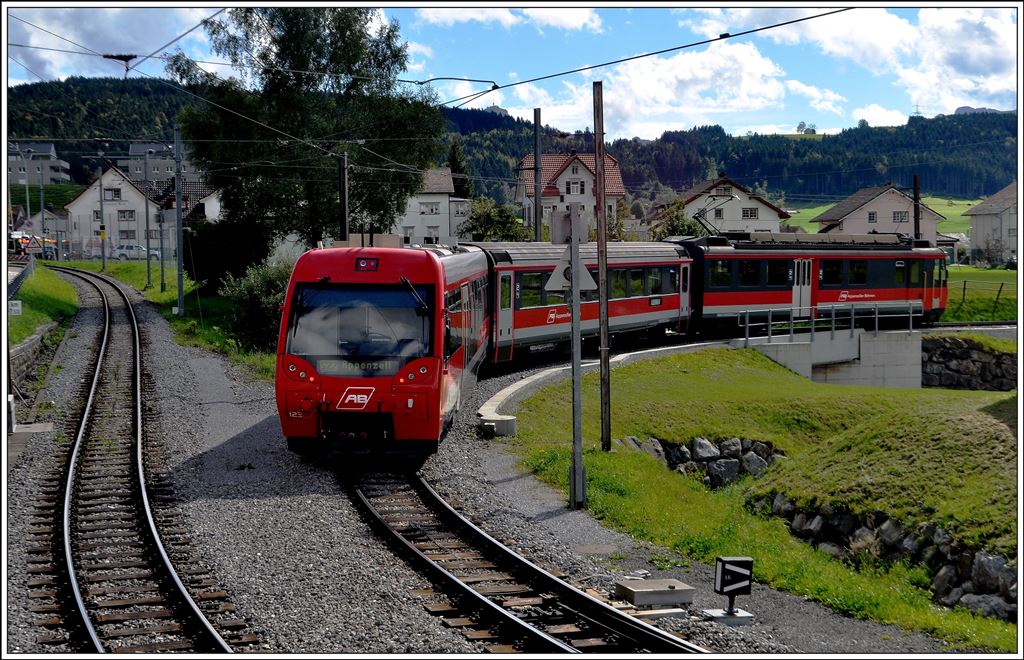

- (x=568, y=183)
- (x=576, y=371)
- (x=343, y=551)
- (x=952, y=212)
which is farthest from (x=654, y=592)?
(x=952, y=212)

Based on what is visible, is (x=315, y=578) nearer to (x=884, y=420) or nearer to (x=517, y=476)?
(x=517, y=476)

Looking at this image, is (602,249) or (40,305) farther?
(40,305)

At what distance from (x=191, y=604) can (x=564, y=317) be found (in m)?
19.9

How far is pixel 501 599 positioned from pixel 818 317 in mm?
28934

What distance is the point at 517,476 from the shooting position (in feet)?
52.6

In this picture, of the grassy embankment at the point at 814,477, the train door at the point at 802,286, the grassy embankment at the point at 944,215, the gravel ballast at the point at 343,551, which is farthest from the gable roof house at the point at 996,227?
the gravel ballast at the point at 343,551

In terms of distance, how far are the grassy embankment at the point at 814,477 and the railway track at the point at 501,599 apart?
2234mm

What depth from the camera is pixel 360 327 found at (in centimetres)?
1516

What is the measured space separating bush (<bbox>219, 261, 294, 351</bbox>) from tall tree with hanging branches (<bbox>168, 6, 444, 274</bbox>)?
362 inches

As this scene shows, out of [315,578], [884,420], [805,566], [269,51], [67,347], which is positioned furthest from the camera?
[269,51]

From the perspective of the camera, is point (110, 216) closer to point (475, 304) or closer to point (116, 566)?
point (475, 304)

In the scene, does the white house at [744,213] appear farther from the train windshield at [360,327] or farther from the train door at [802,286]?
the train windshield at [360,327]

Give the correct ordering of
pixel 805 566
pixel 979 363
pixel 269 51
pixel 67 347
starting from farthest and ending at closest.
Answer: pixel 269 51 < pixel 979 363 < pixel 67 347 < pixel 805 566

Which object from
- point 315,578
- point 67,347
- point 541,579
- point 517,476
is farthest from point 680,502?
point 67,347
